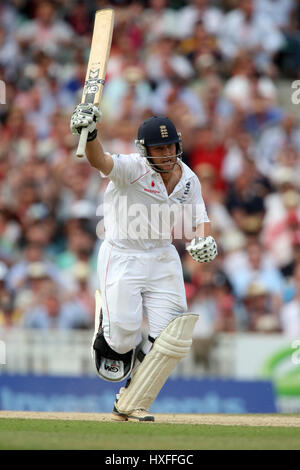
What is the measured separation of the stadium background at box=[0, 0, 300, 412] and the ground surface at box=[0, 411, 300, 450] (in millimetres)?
2414

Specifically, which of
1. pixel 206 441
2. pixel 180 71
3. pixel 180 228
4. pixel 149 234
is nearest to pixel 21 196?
pixel 180 71

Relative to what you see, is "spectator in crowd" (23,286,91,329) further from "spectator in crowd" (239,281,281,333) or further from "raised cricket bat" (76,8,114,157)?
"raised cricket bat" (76,8,114,157)

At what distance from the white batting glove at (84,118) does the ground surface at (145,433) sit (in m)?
1.86

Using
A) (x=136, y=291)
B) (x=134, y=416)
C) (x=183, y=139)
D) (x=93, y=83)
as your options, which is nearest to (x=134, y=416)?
(x=134, y=416)

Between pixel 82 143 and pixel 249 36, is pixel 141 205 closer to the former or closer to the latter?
pixel 82 143

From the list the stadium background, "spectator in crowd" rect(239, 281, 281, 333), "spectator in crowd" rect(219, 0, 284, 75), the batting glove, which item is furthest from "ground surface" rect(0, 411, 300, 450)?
"spectator in crowd" rect(219, 0, 284, 75)

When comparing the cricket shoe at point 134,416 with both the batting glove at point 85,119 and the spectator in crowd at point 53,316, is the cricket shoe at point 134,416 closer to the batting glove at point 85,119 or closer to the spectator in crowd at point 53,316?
the batting glove at point 85,119

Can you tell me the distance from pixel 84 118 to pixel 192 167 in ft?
19.0

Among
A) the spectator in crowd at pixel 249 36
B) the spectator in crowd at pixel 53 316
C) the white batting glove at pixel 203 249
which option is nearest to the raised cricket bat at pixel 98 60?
the white batting glove at pixel 203 249

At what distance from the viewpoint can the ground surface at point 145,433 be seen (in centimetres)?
512

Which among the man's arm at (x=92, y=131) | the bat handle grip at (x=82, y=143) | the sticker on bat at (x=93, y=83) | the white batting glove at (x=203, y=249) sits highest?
the sticker on bat at (x=93, y=83)

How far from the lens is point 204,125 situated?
39.1 feet

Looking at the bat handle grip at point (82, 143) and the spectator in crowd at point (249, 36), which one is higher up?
the spectator in crowd at point (249, 36)

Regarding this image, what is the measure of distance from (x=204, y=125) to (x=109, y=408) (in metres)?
4.11
